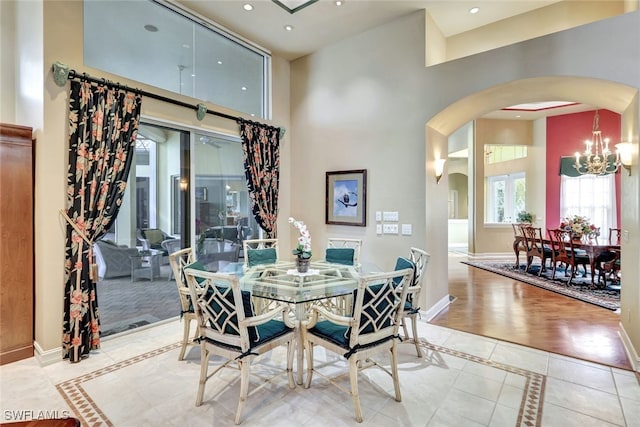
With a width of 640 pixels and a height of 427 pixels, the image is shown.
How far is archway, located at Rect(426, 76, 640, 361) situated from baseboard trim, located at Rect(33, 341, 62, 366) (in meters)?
4.18

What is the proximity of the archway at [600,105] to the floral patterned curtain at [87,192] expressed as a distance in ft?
12.2

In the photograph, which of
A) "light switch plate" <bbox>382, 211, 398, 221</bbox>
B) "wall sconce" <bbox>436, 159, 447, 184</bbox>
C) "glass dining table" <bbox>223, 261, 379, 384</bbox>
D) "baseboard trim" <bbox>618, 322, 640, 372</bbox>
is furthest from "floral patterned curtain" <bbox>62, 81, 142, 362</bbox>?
"baseboard trim" <bbox>618, 322, 640, 372</bbox>

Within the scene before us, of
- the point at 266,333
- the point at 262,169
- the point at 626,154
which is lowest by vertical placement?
the point at 266,333

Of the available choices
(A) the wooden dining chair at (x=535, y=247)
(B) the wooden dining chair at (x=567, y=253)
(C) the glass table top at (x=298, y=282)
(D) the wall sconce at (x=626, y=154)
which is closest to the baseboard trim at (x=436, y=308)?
(C) the glass table top at (x=298, y=282)

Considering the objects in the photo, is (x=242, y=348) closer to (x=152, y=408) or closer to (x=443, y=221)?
(x=152, y=408)

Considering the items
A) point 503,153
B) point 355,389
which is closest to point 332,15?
point 355,389

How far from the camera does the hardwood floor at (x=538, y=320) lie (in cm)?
340

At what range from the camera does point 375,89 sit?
460cm

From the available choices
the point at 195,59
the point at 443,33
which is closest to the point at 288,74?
the point at 195,59

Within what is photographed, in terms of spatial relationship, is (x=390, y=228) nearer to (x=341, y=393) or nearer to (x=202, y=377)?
(x=341, y=393)

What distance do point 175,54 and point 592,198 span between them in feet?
32.5

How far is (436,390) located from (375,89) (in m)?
3.82

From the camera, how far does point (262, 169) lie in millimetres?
5074

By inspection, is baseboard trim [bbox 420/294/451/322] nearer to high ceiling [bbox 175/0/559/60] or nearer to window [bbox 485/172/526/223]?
high ceiling [bbox 175/0/559/60]
